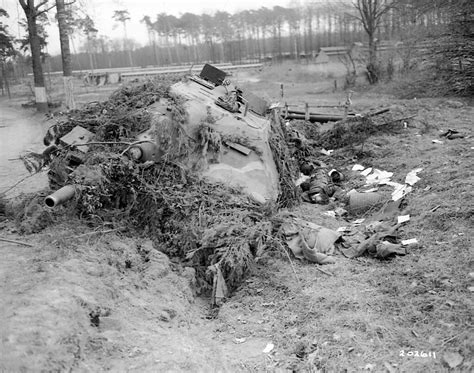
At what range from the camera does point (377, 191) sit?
8438 mm

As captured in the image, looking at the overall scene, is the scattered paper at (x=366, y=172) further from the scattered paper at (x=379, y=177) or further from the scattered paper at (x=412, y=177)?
the scattered paper at (x=412, y=177)

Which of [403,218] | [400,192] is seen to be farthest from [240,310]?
[400,192]

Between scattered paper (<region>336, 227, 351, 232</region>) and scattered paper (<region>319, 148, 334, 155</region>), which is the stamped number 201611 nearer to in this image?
scattered paper (<region>336, 227, 351, 232</region>)

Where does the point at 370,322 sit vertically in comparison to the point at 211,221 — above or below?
below

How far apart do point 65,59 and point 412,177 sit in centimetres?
1318

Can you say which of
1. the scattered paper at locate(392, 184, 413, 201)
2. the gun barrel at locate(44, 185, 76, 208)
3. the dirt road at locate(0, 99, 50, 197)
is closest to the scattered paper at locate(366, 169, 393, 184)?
the scattered paper at locate(392, 184, 413, 201)

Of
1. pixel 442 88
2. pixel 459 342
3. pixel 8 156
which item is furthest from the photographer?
pixel 442 88

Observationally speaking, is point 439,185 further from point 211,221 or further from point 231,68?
point 231,68

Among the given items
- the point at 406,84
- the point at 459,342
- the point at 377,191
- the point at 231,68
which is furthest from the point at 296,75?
the point at 459,342

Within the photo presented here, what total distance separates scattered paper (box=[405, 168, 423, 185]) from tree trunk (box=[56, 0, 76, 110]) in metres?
11.6

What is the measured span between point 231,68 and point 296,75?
26.0 ft

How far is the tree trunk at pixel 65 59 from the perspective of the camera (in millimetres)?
16234

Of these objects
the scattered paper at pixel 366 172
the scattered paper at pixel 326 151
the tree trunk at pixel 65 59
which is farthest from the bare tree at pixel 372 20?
the scattered paper at pixel 366 172

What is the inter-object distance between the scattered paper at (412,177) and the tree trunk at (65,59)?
11.6 metres
